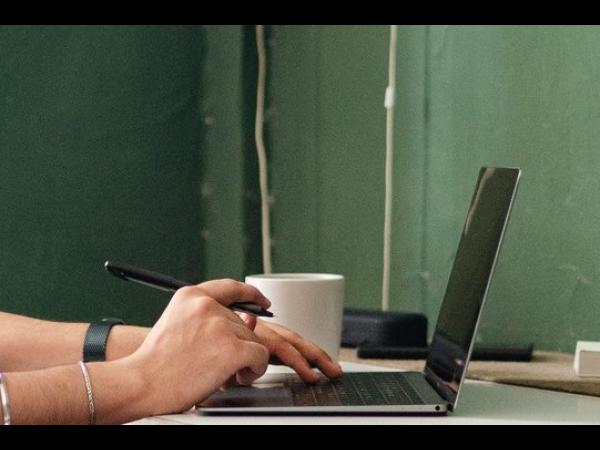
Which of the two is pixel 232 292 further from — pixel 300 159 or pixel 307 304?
pixel 300 159

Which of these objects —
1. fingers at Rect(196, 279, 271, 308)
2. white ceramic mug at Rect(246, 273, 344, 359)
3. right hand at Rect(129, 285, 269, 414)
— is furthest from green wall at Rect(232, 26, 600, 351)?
right hand at Rect(129, 285, 269, 414)

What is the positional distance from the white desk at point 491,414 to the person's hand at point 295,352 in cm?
17

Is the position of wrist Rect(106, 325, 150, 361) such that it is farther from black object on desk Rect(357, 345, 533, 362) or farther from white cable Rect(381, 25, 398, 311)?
white cable Rect(381, 25, 398, 311)

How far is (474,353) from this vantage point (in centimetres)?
151

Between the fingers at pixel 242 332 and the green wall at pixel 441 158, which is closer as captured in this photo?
the fingers at pixel 242 332

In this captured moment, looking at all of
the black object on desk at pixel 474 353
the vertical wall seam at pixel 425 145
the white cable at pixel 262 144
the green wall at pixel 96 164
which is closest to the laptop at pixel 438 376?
the black object on desk at pixel 474 353

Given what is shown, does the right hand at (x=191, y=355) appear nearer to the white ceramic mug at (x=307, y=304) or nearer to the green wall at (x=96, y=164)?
the white ceramic mug at (x=307, y=304)

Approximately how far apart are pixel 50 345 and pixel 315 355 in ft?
1.13

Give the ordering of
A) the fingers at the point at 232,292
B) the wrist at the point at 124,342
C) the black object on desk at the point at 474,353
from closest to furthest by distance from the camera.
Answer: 1. the fingers at the point at 232,292
2. the wrist at the point at 124,342
3. the black object on desk at the point at 474,353

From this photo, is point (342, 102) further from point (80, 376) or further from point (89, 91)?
point (80, 376)

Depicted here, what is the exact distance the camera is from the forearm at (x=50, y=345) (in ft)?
4.41

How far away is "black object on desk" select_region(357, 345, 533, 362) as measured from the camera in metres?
1.50

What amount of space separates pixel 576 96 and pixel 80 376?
0.89 metres
